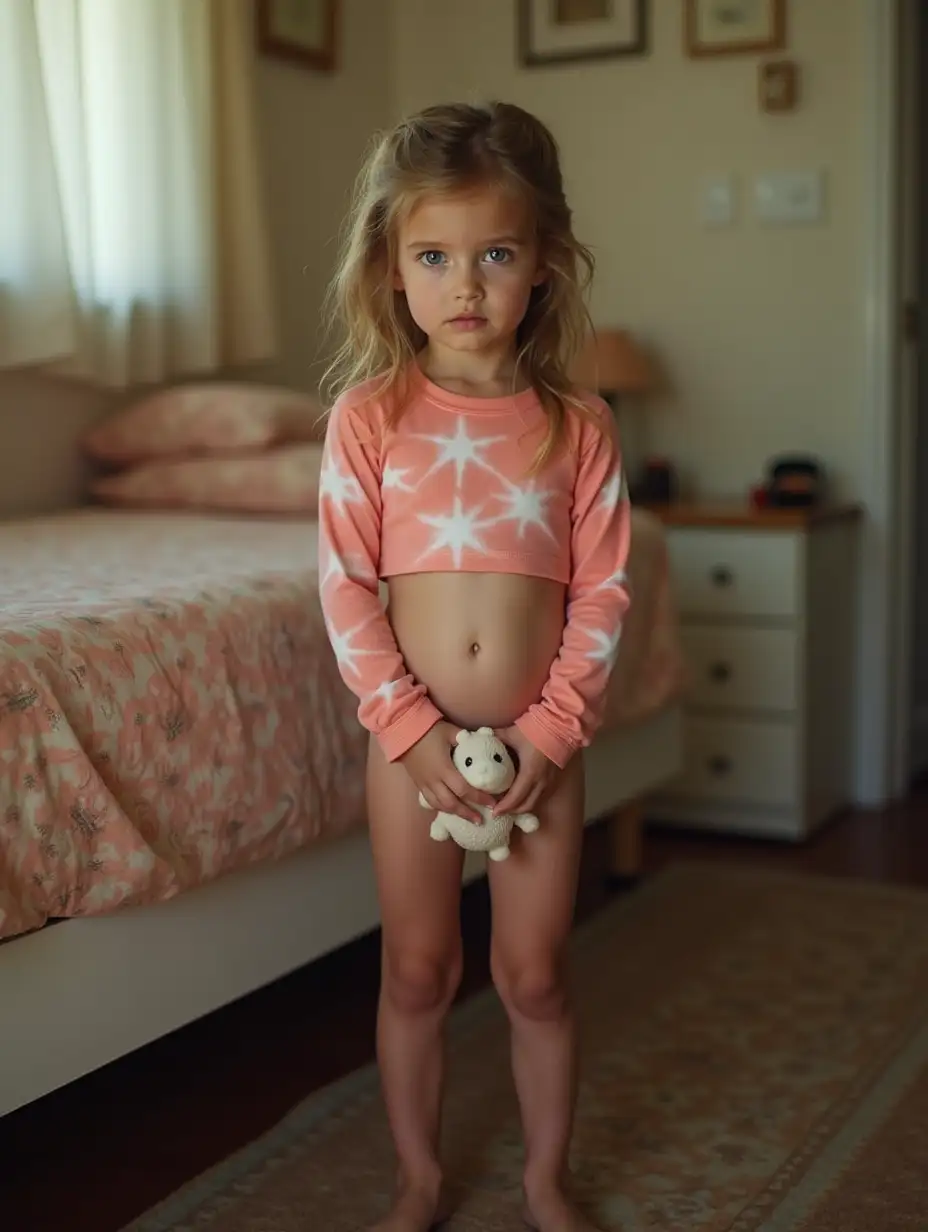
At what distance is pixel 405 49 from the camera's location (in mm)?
3717

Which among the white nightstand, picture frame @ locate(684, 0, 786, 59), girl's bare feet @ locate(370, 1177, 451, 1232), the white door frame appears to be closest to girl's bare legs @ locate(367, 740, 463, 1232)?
girl's bare feet @ locate(370, 1177, 451, 1232)

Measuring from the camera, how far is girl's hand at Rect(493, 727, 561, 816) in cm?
149

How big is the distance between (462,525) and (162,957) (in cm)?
56

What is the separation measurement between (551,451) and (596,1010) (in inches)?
40.9

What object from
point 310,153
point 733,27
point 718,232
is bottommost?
point 718,232

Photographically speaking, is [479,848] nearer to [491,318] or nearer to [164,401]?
[491,318]

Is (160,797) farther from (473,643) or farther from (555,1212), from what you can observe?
(555,1212)

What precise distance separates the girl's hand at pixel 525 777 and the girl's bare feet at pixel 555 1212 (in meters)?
0.41

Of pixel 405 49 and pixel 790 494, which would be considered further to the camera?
pixel 405 49

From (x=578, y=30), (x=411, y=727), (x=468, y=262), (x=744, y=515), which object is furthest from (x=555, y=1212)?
(x=578, y=30)

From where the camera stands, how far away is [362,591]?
153 cm

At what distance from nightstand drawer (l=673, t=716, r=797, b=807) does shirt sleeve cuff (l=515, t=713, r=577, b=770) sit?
173 cm

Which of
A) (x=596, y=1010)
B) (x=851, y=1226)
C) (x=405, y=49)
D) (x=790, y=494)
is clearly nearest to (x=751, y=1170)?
(x=851, y=1226)

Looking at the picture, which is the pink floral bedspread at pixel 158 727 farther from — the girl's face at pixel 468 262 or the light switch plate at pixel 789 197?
the light switch plate at pixel 789 197
